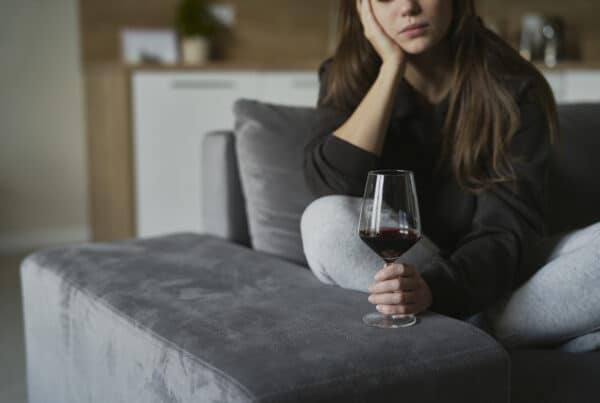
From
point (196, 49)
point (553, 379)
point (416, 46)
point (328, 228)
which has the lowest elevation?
point (553, 379)

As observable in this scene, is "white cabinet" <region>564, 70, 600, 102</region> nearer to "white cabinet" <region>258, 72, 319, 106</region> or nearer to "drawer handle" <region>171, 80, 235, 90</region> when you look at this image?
"white cabinet" <region>258, 72, 319, 106</region>

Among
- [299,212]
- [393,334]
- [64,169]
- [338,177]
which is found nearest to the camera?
[393,334]

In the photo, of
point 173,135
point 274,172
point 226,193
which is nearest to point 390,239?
point 274,172

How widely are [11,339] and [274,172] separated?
137 centimetres

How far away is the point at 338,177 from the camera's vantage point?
1641mm

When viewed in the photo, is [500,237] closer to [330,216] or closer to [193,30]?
[330,216]

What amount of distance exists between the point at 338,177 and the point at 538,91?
0.46 m

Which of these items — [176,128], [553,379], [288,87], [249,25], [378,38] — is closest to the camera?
[553,379]

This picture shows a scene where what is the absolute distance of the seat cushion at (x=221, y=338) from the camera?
114 centimetres

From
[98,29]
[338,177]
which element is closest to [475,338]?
[338,177]

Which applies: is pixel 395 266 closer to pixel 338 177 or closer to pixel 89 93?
pixel 338 177

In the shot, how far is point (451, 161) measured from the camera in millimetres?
1727

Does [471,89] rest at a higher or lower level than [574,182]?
higher

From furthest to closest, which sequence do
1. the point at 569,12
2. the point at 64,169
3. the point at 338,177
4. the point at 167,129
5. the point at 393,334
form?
the point at 569,12
the point at 64,169
the point at 167,129
the point at 338,177
the point at 393,334
